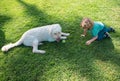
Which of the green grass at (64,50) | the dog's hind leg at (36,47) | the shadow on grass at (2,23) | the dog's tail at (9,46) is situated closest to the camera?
the green grass at (64,50)

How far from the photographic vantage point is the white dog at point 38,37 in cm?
482

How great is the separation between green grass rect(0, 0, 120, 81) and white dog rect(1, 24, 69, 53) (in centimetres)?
10

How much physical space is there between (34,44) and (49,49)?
302mm

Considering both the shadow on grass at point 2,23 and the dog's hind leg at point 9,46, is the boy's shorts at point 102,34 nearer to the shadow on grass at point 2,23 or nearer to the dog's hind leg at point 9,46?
the dog's hind leg at point 9,46

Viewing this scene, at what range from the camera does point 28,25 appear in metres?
5.86

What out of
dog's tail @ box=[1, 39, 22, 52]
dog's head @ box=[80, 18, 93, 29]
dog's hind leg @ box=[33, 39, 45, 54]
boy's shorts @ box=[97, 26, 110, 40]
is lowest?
dog's tail @ box=[1, 39, 22, 52]

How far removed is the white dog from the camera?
190 inches

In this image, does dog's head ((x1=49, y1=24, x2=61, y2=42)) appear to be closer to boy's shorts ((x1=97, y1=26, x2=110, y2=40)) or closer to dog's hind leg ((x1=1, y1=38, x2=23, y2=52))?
dog's hind leg ((x1=1, y1=38, x2=23, y2=52))

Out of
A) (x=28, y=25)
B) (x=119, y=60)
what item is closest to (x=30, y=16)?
(x=28, y=25)

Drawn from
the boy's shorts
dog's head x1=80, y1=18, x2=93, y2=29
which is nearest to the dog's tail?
dog's head x1=80, y1=18, x2=93, y2=29

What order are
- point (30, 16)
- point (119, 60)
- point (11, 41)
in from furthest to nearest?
point (30, 16), point (11, 41), point (119, 60)

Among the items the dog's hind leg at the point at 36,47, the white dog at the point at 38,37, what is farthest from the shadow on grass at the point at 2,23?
the dog's hind leg at the point at 36,47

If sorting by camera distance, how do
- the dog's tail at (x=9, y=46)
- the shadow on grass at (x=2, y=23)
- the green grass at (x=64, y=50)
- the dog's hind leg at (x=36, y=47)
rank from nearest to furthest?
1. the green grass at (x=64, y=50)
2. the dog's hind leg at (x=36, y=47)
3. the dog's tail at (x=9, y=46)
4. the shadow on grass at (x=2, y=23)

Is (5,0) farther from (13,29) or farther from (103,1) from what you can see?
(103,1)
